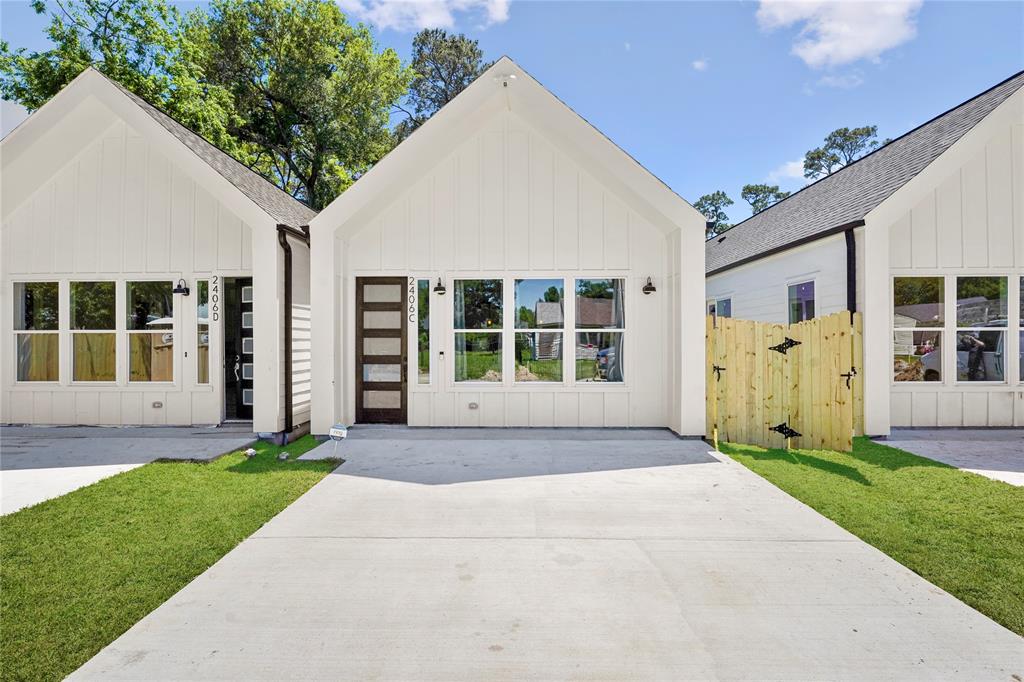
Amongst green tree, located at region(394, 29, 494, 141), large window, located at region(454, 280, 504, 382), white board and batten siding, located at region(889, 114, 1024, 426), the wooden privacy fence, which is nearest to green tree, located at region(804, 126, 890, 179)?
green tree, located at region(394, 29, 494, 141)

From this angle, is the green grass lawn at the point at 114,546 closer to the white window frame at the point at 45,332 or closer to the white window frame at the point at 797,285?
the white window frame at the point at 45,332

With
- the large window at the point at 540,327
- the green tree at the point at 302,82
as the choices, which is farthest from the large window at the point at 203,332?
the green tree at the point at 302,82

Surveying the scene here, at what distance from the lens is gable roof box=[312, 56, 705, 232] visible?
7004 millimetres

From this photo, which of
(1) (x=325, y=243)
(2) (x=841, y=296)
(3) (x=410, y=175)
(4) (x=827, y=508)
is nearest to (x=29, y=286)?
(1) (x=325, y=243)

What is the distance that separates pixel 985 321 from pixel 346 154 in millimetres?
21863

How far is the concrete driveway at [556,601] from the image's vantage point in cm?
235

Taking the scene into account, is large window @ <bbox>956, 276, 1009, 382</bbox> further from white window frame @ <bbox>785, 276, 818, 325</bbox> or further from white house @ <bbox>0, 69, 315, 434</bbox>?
white house @ <bbox>0, 69, 315, 434</bbox>

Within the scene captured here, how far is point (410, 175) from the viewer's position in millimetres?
7574

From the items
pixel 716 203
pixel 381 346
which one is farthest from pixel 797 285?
pixel 716 203

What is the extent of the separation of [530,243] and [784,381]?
4.28 m

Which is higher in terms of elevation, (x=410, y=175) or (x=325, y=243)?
(x=410, y=175)

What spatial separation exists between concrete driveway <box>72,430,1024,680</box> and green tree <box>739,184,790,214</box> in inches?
1996

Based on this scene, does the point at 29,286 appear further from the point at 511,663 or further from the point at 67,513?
the point at 511,663

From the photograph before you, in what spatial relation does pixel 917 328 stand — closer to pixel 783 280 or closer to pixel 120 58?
pixel 783 280
